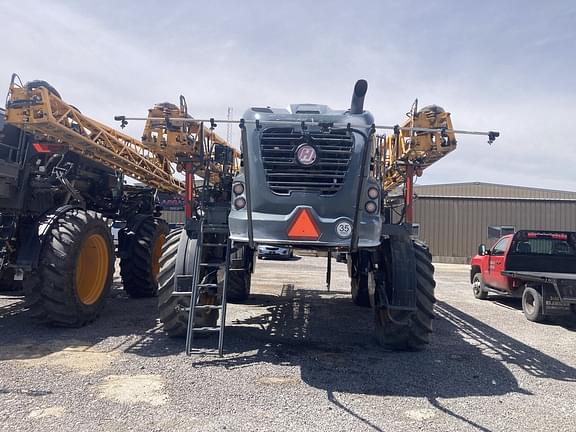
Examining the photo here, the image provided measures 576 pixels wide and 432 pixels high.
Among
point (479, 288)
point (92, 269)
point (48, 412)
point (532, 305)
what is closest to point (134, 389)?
point (48, 412)

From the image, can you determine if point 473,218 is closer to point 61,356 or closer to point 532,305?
point 532,305

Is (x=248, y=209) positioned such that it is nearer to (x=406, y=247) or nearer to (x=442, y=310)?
(x=406, y=247)

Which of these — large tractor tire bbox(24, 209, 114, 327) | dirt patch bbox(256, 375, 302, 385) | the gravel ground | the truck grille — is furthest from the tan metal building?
dirt patch bbox(256, 375, 302, 385)

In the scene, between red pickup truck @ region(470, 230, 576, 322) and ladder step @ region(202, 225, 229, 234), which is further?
red pickup truck @ region(470, 230, 576, 322)

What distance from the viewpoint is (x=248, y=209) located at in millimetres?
5016

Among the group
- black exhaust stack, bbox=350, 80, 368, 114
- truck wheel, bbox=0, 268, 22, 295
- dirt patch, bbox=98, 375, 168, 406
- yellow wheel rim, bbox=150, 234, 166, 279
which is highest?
black exhaust stack, bbox=350, 80, 368, 114

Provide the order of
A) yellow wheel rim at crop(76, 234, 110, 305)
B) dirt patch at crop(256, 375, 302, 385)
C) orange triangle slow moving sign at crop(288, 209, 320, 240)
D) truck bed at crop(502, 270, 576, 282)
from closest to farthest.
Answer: dirt patch at crop(256, 375, 302, 385)
orange triangle slow moving sign at crop(288, 209, 320, 240)
yellow wheel rim at crop(76, 234, 110, 305)
truck bed at crop(502, 270, 576, 282)

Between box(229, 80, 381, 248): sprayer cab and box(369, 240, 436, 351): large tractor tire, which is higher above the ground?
box(229, 80, 381, 248): sprayer cab

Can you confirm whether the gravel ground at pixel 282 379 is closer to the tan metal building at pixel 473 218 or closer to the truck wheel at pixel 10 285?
the truck wheel at pixel 10 285

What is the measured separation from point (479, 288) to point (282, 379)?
8.34m

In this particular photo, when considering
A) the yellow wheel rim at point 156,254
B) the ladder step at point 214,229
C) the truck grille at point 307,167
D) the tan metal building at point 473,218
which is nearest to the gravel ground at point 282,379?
the ladder step at point 214,229

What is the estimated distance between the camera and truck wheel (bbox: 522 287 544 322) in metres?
8.24

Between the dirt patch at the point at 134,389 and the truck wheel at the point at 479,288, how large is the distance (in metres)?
8.92

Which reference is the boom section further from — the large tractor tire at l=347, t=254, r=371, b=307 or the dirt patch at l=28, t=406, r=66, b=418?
the large tractor tire at l=347, t=254, r=371, b=307
